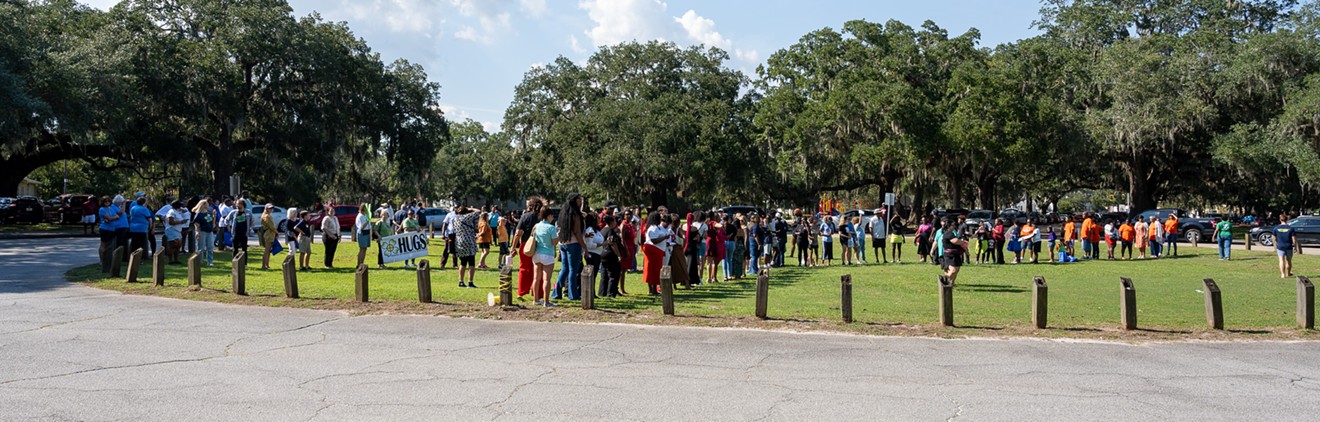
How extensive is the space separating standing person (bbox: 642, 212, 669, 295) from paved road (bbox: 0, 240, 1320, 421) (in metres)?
3.38

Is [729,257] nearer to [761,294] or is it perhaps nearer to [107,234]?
[761,294]

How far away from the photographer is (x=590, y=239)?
42.7 feet

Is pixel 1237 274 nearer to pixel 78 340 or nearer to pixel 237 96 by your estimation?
pixel 78 340

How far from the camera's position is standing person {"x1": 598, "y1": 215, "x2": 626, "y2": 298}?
1310cm

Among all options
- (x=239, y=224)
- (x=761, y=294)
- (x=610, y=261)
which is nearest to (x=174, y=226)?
(x=239, y=224)

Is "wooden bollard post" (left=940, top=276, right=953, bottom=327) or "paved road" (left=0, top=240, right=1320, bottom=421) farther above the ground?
"wooden bollard post" (left=940, top=276, right=953, bottom=327)

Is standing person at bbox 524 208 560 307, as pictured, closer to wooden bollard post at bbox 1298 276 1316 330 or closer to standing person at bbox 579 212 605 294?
standing person at bbox 579 212 605 294

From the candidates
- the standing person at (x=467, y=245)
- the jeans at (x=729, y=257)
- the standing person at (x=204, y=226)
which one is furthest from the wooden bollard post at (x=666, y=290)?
the standing person at (x=204, y=226)

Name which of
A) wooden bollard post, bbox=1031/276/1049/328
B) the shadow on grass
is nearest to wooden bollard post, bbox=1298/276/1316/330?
wooden bollard post, bbox=1031/276/1049/328

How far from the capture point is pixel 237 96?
36594 millimetres

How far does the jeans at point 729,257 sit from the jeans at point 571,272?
5647mm

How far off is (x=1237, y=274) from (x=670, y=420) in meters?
20.1

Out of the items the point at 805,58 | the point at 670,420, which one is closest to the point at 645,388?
the point at 670,420

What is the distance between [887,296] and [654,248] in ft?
14.7
